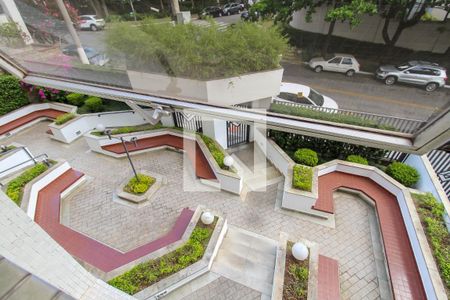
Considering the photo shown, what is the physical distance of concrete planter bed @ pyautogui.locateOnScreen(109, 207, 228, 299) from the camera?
143 inches

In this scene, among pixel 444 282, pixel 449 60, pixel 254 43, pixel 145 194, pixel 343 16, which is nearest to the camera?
pixel 449 60

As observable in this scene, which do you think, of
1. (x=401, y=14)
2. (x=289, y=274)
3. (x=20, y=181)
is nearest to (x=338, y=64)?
(x=401, y=14)

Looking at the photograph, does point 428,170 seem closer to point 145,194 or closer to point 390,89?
point 390,89

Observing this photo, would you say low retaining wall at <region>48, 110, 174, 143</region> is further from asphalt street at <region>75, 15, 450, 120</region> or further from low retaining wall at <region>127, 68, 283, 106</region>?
asphalt street at <region>75, 15, 450, 120</region>

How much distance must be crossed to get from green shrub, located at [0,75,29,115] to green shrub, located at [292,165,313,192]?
1137 cm

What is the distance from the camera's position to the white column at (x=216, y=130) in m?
6.53

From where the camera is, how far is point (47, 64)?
18.1ft

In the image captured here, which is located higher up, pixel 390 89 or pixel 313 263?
pixel 390 89

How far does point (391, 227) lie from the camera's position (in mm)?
4770

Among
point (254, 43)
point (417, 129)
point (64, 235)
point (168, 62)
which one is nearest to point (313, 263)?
point (417, 129)

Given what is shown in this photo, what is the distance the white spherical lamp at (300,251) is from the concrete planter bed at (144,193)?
13.1ft

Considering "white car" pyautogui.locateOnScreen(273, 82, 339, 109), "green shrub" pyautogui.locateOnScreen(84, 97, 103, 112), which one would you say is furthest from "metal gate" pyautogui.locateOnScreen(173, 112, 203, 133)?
"green shrub" pyautogui.locateOnScreen(84, 97, 103, 112)

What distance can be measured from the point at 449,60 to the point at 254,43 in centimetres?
317

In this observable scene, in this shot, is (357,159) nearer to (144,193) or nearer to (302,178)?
(302,178)
